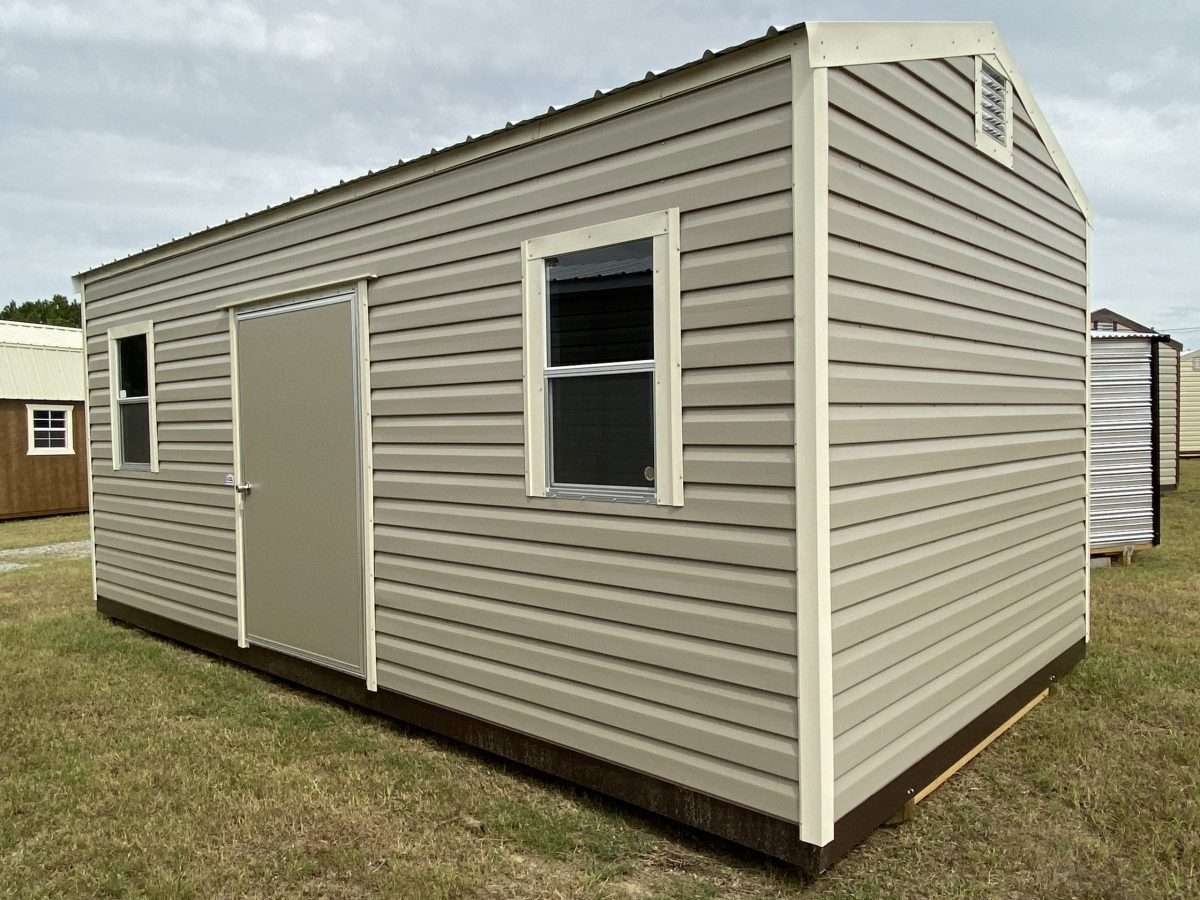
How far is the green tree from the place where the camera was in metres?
44.3

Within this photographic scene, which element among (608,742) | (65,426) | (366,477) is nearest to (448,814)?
(608,742)

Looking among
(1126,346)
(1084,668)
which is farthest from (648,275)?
(1126,346)

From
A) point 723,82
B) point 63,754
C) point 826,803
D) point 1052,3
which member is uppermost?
point 1052,3

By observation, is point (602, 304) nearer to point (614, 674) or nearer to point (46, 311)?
point (614, 674)

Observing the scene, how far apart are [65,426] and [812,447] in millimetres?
17377

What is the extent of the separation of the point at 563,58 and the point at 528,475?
3855 millimetres

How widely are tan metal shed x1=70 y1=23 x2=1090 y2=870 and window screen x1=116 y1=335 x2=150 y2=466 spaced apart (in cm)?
149

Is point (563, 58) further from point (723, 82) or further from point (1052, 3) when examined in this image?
point (723, 82)

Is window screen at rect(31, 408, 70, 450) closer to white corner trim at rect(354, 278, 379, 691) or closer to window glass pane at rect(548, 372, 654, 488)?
white corner trim at rect(354, 278, 379, 691)

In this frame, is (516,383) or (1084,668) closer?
(516,383)

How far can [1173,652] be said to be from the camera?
5398 millimetres

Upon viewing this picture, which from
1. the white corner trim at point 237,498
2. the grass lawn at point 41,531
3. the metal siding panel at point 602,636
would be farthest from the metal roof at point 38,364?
the metal siding panel at point 602,636

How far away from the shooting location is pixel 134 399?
21.2ft

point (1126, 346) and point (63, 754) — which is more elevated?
Answer: point (1126, 346)
